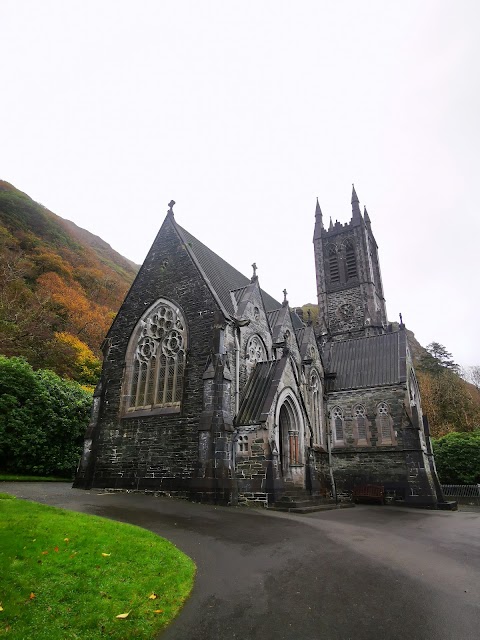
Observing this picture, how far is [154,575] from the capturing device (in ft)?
21.2

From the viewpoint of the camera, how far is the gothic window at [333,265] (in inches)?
1773

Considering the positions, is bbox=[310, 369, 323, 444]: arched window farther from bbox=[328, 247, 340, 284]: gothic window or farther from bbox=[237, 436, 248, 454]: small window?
bbox=[328, 247, 340, 284]: gothic window

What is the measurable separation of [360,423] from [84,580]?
24.1 metres

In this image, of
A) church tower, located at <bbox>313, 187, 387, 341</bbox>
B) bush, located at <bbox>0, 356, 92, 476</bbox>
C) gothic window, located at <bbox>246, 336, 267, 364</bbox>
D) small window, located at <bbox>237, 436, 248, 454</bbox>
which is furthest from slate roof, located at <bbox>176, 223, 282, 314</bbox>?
church tower, located at <bbox>313, 187, 387, 341</bbox>

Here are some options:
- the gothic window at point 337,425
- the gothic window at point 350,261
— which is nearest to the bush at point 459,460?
the gothic window at point 337,425

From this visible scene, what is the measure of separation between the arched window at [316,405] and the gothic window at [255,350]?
6.08 metres

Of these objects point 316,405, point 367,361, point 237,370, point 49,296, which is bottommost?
point 316,405

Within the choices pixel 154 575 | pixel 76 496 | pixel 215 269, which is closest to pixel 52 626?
pixel 154 575

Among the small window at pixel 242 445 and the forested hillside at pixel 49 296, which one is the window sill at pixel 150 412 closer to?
the small window at pixel 242 445

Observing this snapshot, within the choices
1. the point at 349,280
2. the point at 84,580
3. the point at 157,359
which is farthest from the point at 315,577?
the point at 349,280

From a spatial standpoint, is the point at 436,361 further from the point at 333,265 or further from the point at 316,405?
the point at 316,405

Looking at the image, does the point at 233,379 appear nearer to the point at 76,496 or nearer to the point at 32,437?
the point at 76,496

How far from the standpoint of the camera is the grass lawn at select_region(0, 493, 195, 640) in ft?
15.8

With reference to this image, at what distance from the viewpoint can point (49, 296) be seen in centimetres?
4312
